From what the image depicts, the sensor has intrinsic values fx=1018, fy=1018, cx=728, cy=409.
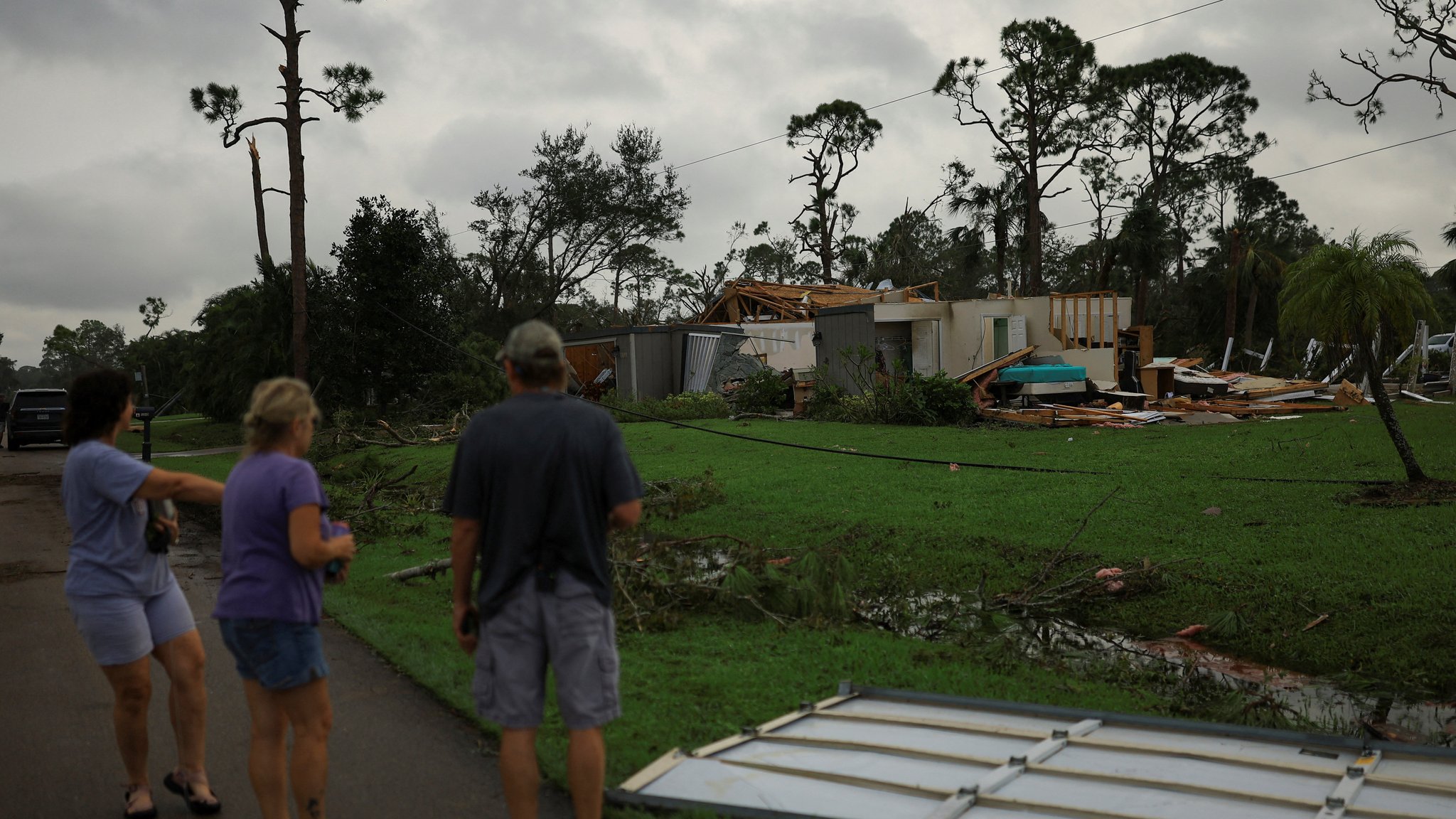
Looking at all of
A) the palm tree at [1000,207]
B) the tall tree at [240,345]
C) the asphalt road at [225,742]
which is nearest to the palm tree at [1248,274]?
the palm tree at [1000,207]

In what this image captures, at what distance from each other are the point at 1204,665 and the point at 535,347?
5435mm

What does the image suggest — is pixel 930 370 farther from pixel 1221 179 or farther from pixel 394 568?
pixel 1221 179

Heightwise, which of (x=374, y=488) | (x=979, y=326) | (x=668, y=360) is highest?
(x=979, y=326)

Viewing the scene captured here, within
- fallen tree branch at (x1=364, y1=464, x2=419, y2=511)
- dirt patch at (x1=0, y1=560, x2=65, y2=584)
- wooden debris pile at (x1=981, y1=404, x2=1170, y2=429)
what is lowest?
dirt patch at (x1=0, y1=560, x2=65, y2=584)

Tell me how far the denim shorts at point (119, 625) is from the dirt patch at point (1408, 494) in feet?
32.8

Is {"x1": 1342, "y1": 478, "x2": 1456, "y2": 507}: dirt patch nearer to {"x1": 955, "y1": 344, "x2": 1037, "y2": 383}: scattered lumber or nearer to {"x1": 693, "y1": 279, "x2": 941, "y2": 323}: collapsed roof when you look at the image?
{"x1": 955, "y1": 344, "x2": 1037, "y2": 383}: scattered lumber

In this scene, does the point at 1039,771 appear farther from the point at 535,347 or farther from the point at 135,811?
the point at 135,811

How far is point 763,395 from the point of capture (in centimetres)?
2533

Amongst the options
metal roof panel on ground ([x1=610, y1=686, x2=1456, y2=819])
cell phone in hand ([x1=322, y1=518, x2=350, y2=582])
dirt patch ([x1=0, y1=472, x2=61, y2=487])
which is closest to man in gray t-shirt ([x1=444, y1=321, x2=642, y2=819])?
cell phone in hand ([x1=322, y1=518, x2=350, y2=582])

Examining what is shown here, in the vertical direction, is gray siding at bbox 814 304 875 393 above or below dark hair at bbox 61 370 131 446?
above

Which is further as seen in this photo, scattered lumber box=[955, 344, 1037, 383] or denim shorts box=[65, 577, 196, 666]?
scattered lumber box=[955, 344, 1037, 383]

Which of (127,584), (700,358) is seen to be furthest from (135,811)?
(700,358)

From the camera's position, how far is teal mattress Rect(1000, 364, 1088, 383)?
2228cm

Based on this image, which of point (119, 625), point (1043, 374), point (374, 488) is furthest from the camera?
point (1043, 374)
